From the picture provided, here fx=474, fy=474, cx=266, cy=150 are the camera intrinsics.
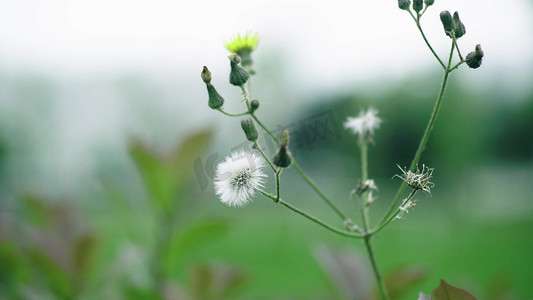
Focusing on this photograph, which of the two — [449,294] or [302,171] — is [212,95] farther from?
[449,294]

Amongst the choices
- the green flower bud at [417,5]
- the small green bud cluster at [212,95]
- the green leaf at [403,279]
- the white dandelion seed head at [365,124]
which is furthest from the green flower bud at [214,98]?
the green leaf at [403,279]

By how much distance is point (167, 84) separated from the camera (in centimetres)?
2180

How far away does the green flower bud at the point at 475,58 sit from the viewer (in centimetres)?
88

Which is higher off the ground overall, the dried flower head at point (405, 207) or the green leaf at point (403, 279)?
the dried flower head at point (405, 207)

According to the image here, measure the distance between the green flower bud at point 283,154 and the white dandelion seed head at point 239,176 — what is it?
33mm

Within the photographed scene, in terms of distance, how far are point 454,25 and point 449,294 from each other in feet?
1.61

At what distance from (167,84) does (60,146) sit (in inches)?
220

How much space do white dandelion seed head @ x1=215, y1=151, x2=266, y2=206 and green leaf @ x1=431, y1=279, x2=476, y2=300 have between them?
0.35 meters

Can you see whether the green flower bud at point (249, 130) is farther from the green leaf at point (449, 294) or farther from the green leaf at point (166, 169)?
the green leaf at point (166, 169)

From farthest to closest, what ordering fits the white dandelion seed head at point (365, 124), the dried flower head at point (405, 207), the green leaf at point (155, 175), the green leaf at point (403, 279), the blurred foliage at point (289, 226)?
the green leaf at point (155, 175)
the blurred foliage at point (289, 226)
the green leaf at point (403, 279)
the white dandelion seed head at point (365, 124)
the dried flower head at point (405, 207)

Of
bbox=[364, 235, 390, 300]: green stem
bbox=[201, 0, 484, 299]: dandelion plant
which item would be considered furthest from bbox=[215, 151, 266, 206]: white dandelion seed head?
bbox=[364, 235, 390, 300]: green stem

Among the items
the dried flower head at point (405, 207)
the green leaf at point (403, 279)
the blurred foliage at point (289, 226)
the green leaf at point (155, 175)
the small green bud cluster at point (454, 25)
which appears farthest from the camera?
the green leaf at point (155, 175)

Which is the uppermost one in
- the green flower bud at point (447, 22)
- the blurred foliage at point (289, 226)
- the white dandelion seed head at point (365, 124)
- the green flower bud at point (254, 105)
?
the green flower bud at point (447, 22)

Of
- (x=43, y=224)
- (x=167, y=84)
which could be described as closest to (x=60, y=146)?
(x=167, y=84)
